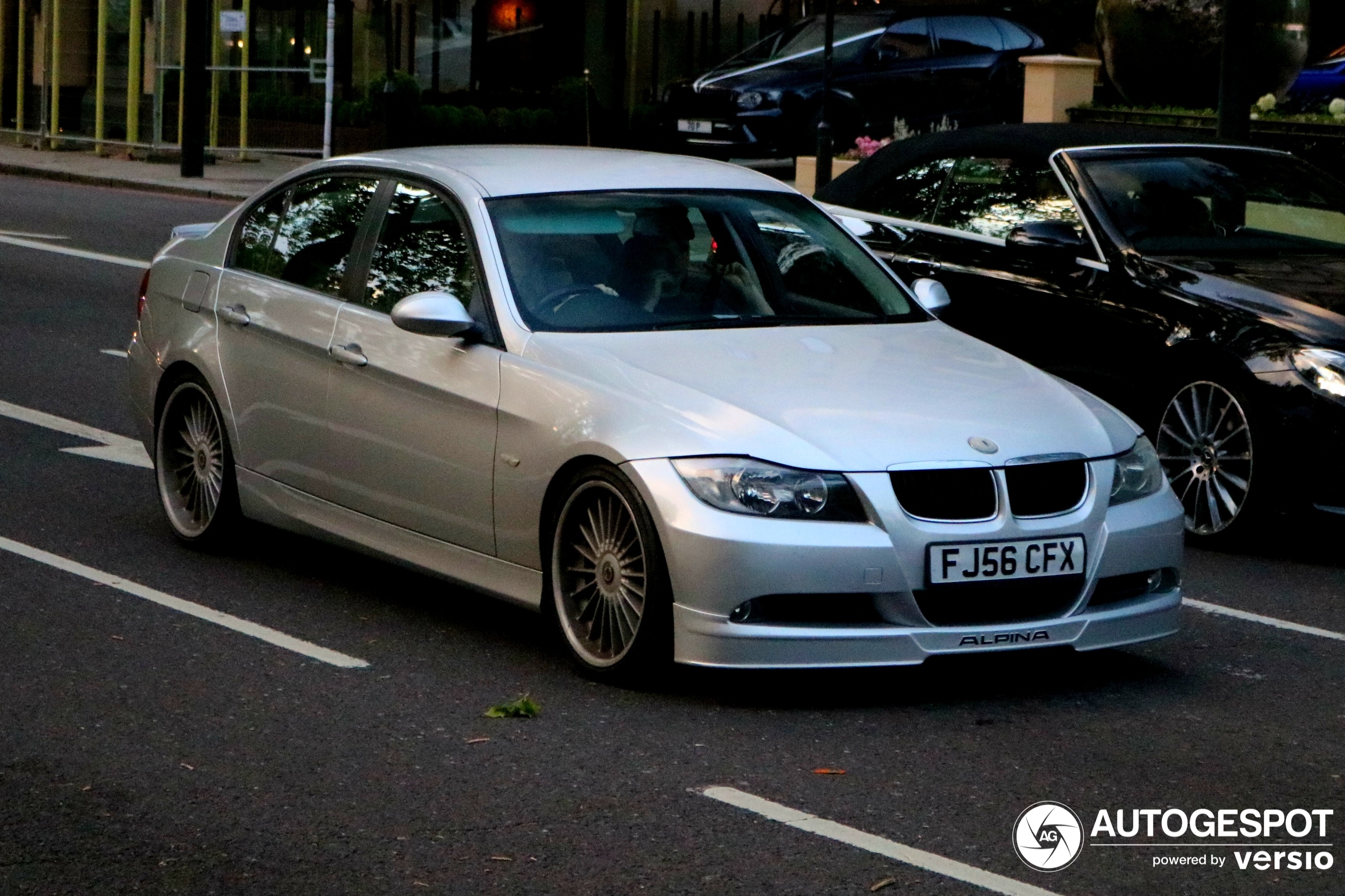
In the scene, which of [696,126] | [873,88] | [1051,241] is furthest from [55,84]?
[1051,241]

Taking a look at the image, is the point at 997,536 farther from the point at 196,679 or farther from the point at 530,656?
the point at 196,679

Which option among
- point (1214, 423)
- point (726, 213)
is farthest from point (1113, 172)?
point (726, 213)

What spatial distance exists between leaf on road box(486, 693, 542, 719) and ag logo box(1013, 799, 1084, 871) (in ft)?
4.82

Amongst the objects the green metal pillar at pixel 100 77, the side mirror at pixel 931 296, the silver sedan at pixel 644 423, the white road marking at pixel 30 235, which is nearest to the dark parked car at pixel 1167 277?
the side mirror at pixel 931 296

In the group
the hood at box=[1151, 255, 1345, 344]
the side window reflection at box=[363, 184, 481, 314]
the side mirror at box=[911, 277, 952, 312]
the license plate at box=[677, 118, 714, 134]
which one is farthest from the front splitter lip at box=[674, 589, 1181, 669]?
the license plate at box=[677, 118, 714, 134]

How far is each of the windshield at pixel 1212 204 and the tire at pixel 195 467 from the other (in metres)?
3.91

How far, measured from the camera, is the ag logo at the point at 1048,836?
15.8 ft

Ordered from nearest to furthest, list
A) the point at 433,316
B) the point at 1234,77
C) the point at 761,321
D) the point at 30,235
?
1. the point at 433,316
2. the point at 761,321
3. the point at 1234,77
4. the point at 30,235

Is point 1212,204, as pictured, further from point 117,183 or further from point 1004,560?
point 117,183

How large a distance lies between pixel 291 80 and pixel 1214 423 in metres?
23.3

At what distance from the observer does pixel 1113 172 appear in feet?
31.0

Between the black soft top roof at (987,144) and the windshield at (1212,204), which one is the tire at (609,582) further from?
the black soft top roof at (987,144)

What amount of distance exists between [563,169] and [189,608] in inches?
76.3

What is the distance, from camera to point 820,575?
5746 millimetres
